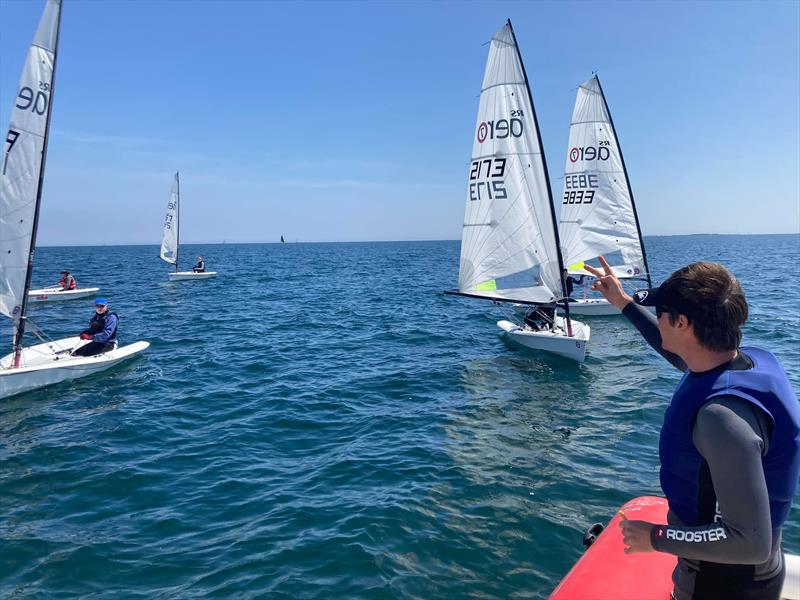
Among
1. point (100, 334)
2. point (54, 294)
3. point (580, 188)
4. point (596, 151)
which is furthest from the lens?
point (54, 294)

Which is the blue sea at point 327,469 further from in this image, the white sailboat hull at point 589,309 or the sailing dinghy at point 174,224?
the sailing dinghy at point 174,224

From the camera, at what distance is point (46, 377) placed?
1195cm

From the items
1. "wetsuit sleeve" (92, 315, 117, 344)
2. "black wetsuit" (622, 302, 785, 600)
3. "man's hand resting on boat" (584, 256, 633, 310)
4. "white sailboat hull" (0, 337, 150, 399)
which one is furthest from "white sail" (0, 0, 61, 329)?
"black wetsuit" (622, 302, 785, 600)

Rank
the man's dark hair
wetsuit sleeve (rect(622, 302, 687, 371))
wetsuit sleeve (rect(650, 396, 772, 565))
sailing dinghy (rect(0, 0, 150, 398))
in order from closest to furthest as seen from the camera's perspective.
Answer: wetsuit sleeve (rect(650, 396, 772, 565)), the man's dark hair, wetsuit sleeve (rect(622, 302, 687, 371)), sailing dinghy (rect(0, 0, 150, 398))

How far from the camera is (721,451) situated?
1.94 m

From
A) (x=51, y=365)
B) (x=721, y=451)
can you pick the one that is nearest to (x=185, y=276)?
(x=51, y=365)

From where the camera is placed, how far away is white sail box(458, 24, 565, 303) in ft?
47.3

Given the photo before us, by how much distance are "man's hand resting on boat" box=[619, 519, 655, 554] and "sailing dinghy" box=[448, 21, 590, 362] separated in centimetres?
1226

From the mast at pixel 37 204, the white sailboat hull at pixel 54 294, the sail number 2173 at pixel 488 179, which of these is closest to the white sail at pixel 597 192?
the sail number 2173 at pixel 488 179

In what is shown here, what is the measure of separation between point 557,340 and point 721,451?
12905 millimetres

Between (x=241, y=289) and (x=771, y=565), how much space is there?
1435 inches

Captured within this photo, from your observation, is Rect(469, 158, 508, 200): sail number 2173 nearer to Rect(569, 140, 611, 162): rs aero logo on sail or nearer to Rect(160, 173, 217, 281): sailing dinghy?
Rect(569, 140, 611, 162): rs aero logo on sail

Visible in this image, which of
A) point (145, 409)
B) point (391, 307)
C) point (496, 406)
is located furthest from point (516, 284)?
point (391, 307)

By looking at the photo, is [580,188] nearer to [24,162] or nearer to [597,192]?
[597,192]
